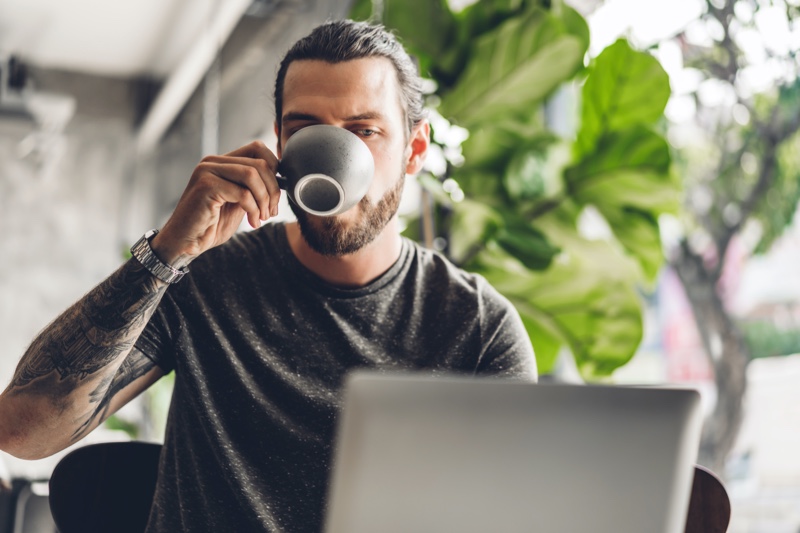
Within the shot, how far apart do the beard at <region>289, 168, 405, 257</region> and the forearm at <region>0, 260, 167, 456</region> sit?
0.26m

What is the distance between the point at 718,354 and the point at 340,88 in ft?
5.98

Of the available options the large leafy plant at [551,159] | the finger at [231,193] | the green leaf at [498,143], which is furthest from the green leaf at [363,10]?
the finger at [231,193]

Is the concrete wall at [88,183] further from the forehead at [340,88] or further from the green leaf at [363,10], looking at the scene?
the forehead at [340,88]

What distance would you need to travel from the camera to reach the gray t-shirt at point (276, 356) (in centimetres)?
116

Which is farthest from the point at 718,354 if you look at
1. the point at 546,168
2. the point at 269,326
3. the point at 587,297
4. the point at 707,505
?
the point at 269,326

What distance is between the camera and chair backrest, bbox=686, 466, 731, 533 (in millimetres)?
997

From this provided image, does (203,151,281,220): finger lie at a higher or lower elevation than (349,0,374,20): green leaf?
higher

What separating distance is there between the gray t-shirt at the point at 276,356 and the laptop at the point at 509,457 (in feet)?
2.01

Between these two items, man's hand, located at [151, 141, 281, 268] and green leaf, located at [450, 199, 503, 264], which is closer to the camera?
man's hand, located at [151, 141, 281, 268]

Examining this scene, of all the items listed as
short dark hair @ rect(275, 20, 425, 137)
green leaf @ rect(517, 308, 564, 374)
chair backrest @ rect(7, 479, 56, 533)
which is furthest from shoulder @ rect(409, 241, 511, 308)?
chair backrest @ rect(7, 479, 56, 533)

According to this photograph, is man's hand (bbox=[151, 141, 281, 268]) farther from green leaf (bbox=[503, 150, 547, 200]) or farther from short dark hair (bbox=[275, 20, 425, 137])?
green leaf (bbox=[503, 150, 547, 200])

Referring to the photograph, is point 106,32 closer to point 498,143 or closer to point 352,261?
point 498,143

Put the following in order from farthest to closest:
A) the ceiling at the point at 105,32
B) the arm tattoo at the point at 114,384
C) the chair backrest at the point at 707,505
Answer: the ceiling at the point at 105,32 → the arm tattoo at the point at 114,384 → the chair backrest at the point at 707,505

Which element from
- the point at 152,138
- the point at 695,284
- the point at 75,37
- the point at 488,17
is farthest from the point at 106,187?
the point at 695,284
